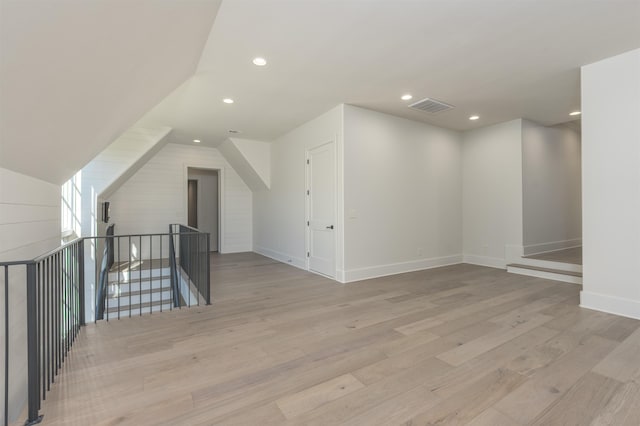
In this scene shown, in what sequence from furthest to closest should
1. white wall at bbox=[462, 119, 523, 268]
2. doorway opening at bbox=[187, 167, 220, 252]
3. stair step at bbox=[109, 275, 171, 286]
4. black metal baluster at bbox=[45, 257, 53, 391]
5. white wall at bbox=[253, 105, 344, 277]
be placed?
doorway opening at bbox=[187, 167, 220, 252]
stair step at bbox=[109, 275, 171, 286]
white wall at bbox=[462, 119, 523, 268]
white wall at bbox=[253, 105, 344, 277]
black metal baluster at bbox=[45, 257, 53, 391]

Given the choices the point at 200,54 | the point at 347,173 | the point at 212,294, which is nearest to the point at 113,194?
the point at 212,294

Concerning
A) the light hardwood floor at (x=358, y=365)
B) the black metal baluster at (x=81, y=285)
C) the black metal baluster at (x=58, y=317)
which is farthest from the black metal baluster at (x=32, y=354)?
the black metal baluster at (x=81, y=285)

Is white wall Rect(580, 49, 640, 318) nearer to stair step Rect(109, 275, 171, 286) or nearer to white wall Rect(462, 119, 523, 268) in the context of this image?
white wall Rect(462, 119, 523, 268)

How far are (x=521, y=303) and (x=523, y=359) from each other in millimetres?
1521

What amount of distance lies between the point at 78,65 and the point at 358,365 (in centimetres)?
264

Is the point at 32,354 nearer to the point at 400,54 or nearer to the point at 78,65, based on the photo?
the point at 78,65

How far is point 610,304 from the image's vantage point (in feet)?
9.99

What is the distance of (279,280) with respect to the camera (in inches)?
178

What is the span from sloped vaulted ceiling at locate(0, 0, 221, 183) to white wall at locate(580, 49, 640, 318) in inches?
158

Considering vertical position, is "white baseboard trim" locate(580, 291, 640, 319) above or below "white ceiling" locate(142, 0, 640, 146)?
below

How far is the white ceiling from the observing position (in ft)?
7.50

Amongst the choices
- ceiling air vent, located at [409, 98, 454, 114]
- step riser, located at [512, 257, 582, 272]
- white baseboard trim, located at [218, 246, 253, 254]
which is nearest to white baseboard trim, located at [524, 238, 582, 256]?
step riser, located at [512, 257, 582, 272]

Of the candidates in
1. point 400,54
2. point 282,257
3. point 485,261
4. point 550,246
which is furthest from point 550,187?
point 282,257

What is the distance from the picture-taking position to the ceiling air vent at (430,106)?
424 centimetres
